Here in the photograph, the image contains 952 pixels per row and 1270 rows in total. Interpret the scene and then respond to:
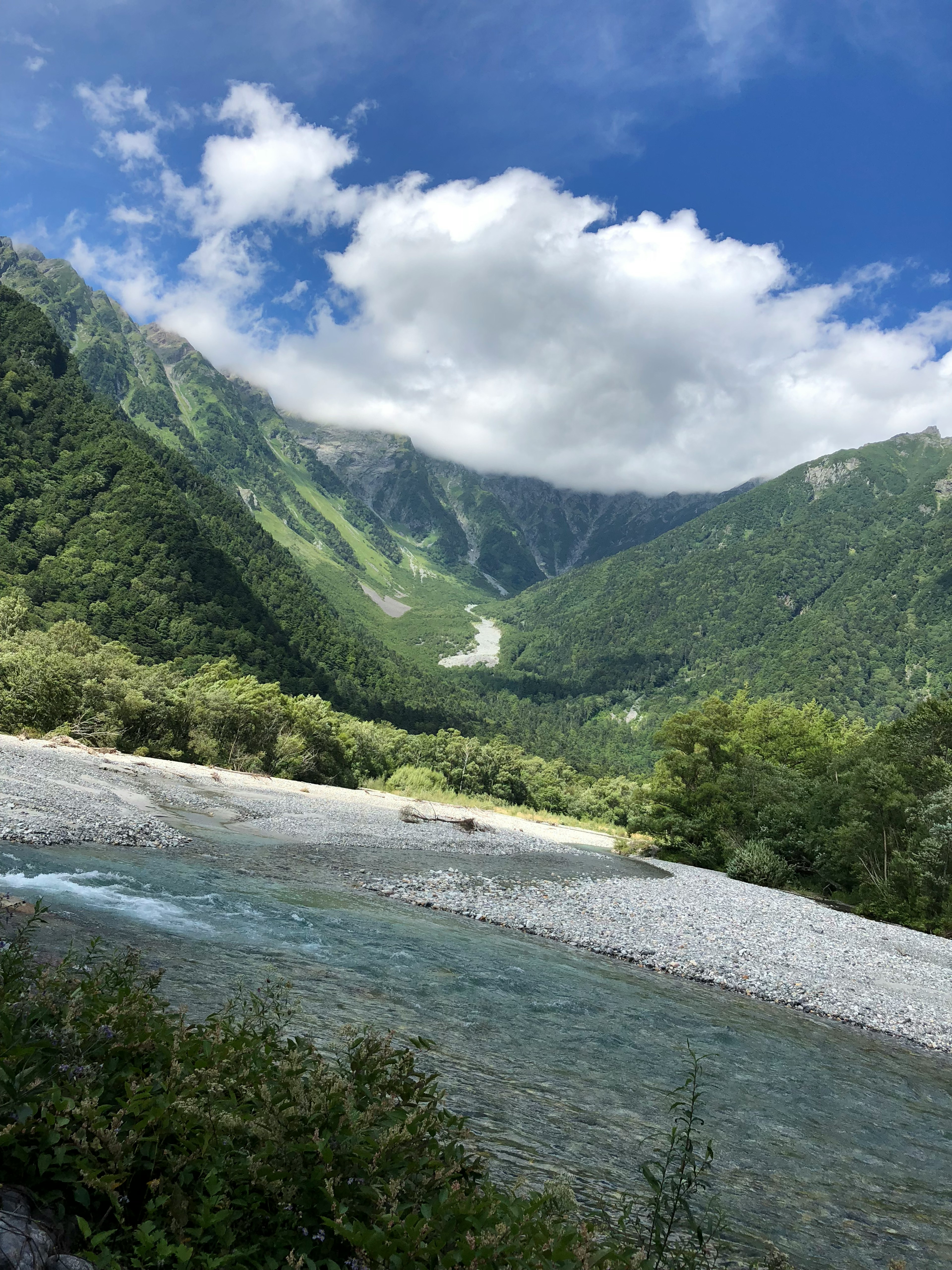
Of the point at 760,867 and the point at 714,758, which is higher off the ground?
the point at 714,758

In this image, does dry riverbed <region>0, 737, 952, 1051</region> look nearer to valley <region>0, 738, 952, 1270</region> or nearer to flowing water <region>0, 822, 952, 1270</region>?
valley <region>0, 738, 952, 1270</region>

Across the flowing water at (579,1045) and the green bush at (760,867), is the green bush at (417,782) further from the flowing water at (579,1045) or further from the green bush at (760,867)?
the flowing water at (579,1045)

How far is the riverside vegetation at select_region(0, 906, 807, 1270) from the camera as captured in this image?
11.1 feet

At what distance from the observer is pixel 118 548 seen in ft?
364

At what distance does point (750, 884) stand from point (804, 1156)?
35.7 metres

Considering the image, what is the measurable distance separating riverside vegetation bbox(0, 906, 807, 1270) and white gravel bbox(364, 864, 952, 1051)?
14.5 m

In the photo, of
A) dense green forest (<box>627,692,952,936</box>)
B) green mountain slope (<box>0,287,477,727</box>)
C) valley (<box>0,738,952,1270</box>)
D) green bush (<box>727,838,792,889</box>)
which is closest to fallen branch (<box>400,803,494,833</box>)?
dense green forest (<box>627,692,952,936</box>)

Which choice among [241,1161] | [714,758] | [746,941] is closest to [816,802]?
[714,758]

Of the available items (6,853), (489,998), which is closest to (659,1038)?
(489,998)

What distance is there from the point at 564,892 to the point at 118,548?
106 meters

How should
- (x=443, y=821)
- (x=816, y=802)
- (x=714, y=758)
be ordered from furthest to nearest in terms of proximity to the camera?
(x=714, y=758) → (x=443, y=821) → (x=816, y=802)

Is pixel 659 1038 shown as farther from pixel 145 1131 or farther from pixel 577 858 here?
pixel 577 858

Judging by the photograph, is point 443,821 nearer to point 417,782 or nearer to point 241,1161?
point 417,782

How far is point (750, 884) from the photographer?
41.5 m
